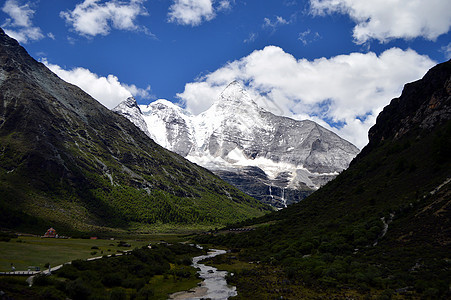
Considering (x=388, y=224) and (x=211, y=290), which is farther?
(x=388, y=224)

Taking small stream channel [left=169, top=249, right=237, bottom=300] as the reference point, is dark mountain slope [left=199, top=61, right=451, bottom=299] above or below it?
above

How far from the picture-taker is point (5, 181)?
6639 inches

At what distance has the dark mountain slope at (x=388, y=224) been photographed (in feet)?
155

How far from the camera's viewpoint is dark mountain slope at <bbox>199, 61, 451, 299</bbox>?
155ft

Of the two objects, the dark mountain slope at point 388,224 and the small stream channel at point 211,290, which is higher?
the dark mountain slope at point 388,224

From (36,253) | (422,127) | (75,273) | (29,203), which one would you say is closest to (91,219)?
(29,203)

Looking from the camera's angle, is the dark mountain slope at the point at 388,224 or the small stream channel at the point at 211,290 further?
the small stream channel at the point at 211,290

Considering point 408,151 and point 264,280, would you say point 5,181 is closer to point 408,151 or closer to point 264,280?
point 264,280

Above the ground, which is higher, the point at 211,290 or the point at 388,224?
the point at 388,224

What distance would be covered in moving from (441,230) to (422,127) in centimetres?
7078

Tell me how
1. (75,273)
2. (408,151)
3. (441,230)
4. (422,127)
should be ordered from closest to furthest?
(75,273) → (441,230) → (408,151) → (422,127)

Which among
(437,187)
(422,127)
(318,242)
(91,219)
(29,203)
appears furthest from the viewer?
(91,219)

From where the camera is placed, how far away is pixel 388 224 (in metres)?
69.4

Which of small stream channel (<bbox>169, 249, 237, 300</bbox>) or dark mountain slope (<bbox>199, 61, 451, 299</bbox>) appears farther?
small stream channel (<bbox>169, 249, 237, 300</bbox>)
